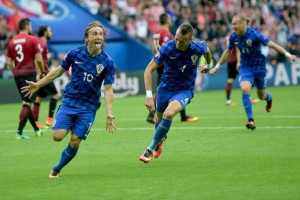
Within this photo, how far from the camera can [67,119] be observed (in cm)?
1054

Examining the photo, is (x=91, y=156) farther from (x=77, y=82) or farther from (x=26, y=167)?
(x=77, y=82)

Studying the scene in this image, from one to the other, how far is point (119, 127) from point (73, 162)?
611cm

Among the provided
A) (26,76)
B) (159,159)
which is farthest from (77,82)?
(26,76)

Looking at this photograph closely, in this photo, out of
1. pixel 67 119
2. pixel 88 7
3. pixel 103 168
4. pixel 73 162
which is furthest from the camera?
pixel 88 7

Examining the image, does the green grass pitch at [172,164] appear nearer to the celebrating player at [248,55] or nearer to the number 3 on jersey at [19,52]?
the celebrating player at [248,55]

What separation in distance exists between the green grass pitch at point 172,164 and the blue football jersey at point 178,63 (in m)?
1.15

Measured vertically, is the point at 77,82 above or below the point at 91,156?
above

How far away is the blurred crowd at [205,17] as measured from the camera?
34156 millimetres

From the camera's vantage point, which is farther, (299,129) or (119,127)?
(119,127)

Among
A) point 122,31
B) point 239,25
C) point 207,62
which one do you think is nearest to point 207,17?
point 122,31

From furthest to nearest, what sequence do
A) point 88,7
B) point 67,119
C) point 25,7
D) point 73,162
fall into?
point 88,7 < point 25,7 < point 73,162 < point 67,119

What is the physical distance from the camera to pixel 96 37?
10586mm

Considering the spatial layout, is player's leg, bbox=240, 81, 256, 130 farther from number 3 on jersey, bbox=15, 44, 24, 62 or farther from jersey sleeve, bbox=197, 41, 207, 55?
number 3 on jersey, bbox=15, 44, 24, 62

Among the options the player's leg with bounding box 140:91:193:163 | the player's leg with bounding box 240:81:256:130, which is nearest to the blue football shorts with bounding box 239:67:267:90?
the player's leg with bounding box 240:81:256:130
